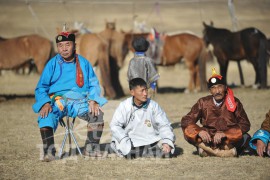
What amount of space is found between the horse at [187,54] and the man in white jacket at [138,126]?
31.3 feet

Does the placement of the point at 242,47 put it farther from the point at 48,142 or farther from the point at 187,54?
the point at 48,142

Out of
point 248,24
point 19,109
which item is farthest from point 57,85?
point 248,24

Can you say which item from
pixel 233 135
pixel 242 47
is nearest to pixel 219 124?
pixel 233 135

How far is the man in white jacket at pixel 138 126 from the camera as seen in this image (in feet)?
21.2

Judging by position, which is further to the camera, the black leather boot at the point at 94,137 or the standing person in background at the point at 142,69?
the standing person in background at the point at 142,69

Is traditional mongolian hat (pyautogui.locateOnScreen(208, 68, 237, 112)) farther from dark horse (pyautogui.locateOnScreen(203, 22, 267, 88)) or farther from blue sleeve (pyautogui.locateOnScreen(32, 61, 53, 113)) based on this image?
dark horse (pyautogui.locateOnScreen(203, 22, 267, 88))

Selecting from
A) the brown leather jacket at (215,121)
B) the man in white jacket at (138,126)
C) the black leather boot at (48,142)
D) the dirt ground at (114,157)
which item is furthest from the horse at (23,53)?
the brown leather jacket at (215,121)

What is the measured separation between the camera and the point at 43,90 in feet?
21.3

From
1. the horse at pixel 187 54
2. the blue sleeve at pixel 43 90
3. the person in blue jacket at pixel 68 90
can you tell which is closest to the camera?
the blue sleeve at pixel 43 90

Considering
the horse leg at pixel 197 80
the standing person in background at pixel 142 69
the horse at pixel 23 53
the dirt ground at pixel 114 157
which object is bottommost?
the dirt ground at pixel 114 157

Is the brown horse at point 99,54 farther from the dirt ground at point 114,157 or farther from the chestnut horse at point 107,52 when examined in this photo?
the dirt ground at point 114,157

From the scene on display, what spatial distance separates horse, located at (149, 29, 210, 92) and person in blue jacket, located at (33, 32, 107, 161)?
953 cm

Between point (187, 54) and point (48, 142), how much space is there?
10.5m

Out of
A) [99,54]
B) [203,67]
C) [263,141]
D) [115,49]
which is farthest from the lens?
[203,67]
